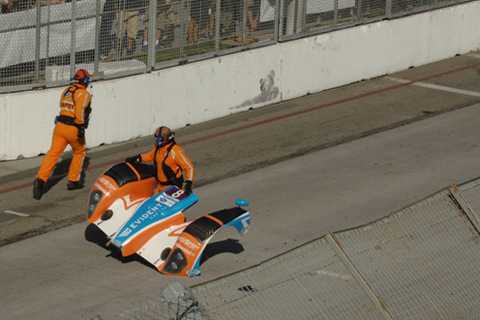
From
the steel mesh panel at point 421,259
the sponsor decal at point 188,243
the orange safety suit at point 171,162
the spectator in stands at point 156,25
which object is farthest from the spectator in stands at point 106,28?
the steel mesh panel at point 421,259

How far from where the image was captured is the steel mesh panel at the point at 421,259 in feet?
19.6

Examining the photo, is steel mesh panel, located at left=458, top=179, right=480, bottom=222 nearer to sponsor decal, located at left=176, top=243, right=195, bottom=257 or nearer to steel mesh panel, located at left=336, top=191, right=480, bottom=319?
A: steel mesh panel, located at left=336, top=191, right=480, bottom=319

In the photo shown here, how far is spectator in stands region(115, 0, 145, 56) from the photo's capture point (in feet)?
42.8

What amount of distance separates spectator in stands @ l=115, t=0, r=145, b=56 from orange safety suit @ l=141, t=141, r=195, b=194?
471 cm

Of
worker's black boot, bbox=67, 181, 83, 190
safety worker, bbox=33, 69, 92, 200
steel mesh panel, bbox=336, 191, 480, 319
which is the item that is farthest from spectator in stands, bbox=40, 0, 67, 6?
steel mesh panel, bbox=336, 191, 480, 319

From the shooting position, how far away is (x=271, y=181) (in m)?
11.3

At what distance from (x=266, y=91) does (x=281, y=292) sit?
10114 mm

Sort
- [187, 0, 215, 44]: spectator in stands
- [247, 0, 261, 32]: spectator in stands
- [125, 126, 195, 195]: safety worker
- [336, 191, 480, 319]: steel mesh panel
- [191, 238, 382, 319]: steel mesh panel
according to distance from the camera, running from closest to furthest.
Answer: [191, 238, 382, 319]: steel mesh panel, [336, 191, 480, 319]: steel mesh panel, [125, 126, 195, 195]: safety worker, [187, 0, 215, 44]: spectator in stands, [247, 0, 261, 32]: spectator in stands

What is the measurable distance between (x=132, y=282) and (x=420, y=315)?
3.41m

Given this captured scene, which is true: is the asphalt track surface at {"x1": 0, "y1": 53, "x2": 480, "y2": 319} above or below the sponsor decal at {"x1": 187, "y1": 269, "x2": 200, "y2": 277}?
below

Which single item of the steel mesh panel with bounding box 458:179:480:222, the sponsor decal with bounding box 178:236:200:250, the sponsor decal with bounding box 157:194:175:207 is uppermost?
the steel mesh panel with bounding box 458:179:480:222

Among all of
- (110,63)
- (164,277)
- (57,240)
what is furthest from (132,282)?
(110,63)

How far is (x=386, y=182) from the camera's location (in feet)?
36.3

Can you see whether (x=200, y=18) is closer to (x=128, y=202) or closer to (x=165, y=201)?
(x=128, y=202)
